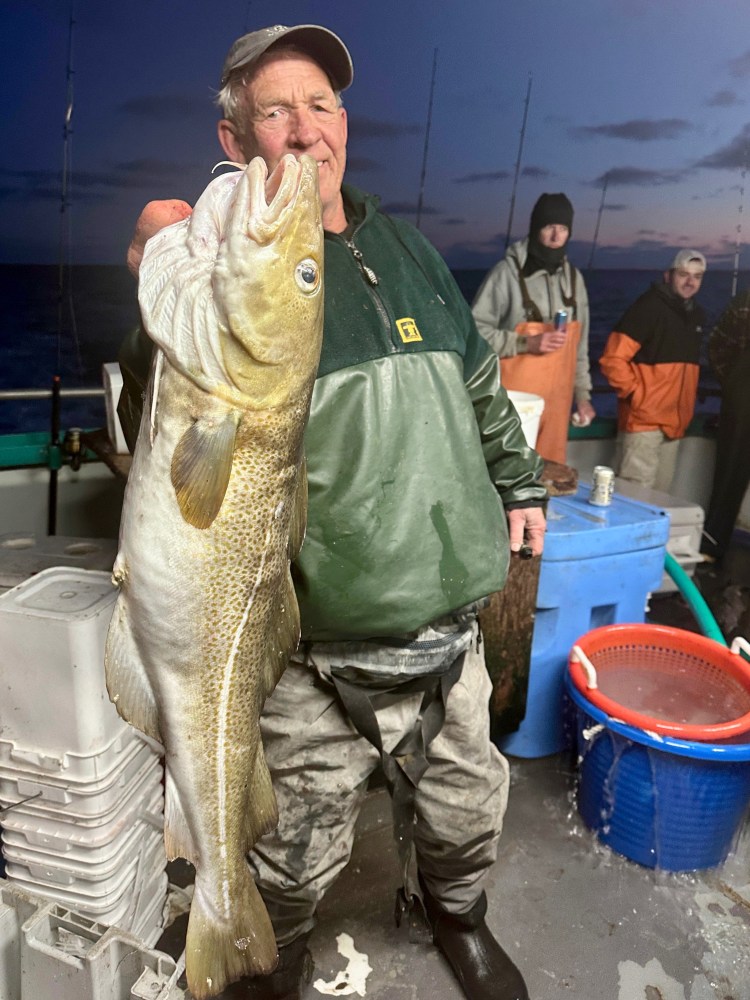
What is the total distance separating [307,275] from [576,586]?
2143 millimetres

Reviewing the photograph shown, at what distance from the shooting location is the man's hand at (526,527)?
6.92ft

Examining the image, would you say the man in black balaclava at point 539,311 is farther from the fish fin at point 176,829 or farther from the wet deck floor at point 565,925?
the fish fin at point 176,829

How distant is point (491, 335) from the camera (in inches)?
187

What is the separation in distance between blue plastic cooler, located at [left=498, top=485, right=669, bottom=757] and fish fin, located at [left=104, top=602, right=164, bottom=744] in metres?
1.86

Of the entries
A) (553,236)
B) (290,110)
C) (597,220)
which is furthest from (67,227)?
(597,220)

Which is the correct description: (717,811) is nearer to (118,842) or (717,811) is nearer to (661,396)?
(118,842)

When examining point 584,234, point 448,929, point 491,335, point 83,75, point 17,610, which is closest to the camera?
point 17,610

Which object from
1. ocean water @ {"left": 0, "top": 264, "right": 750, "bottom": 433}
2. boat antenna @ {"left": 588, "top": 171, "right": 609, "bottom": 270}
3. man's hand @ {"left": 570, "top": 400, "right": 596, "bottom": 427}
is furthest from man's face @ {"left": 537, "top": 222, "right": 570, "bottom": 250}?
boat antenna @ {"left": 588, "top": 171, "right": 609, "bottom": 270}

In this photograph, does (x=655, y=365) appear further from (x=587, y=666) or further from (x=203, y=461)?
(x=203, y=461)

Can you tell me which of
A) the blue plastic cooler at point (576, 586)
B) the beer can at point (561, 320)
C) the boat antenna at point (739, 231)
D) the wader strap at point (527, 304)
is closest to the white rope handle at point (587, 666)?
the blue plastic cooler at point (576, 586)

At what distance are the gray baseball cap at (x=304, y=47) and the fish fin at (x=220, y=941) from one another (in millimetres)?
1663

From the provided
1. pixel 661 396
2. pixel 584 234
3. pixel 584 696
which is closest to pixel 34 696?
pixel 584 696

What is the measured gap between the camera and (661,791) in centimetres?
247

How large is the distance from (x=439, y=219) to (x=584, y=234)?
245cm
